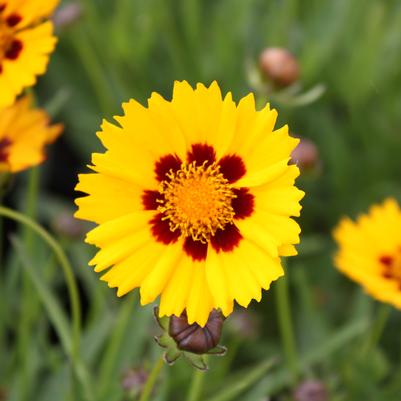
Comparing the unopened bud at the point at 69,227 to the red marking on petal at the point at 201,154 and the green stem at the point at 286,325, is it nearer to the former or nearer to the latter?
the green stem at the point at 286,325

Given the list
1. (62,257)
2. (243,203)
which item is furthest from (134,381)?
(243,203)

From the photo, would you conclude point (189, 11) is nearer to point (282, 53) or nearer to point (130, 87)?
point (130, 87)

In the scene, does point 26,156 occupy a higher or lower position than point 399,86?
higher

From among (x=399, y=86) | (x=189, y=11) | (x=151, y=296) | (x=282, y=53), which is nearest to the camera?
(x=151, y=296)

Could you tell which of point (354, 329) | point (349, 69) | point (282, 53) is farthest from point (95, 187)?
point (349, 69)

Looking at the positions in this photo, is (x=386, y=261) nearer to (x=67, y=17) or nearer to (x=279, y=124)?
(x=279, y=124)

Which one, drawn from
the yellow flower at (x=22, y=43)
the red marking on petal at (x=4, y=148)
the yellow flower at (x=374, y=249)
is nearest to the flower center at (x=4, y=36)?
the yellow flower at (x=22, y=43)

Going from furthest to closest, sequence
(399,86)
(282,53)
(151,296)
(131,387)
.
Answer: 1. (399,86)
2. (282,53)
3. (131,387)
4. (151,296)

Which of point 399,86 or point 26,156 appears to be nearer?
point 26,156
